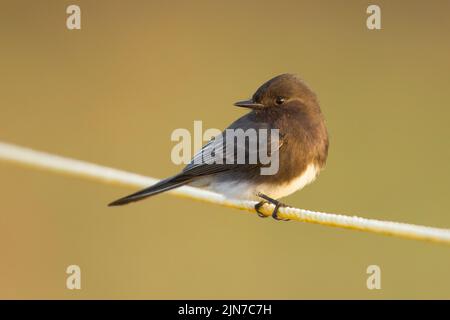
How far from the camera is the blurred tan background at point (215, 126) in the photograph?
216 inches

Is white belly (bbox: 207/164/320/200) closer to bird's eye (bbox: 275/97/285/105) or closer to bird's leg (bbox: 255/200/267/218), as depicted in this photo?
bird's leg (bbox: 255/200/267/218)

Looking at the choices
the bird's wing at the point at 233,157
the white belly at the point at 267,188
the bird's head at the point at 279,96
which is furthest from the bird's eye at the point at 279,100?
the white belly at the point at 267,188

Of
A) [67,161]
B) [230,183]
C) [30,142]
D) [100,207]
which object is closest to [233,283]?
[100,207]

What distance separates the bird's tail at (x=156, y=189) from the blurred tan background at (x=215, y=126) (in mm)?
1635

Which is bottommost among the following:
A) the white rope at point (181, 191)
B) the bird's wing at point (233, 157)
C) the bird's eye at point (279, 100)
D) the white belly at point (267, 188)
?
the white rope at point (181, 191)

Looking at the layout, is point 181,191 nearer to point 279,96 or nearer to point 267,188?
point 267,188

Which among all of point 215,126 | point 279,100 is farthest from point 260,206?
point 215,126

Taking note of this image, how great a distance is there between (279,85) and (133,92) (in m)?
2.80

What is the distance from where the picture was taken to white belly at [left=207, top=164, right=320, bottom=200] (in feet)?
12.9

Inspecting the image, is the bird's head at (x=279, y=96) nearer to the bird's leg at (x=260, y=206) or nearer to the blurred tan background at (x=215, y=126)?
the bird's leg at (x=260, y=206)

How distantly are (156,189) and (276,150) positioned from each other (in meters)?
0.73

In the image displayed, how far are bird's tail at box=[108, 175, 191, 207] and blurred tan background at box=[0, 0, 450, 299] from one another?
164 centimetres

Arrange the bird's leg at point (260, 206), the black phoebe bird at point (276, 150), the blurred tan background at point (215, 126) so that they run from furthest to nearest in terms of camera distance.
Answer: the blurred tan background at point (215, 126)
the black phoebe bird at point (276, 150)
the bird's leg at point (260, 206)

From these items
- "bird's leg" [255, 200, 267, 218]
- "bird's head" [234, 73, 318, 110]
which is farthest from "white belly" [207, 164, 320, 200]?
"bird's head" [234, 73, 318, 110]
